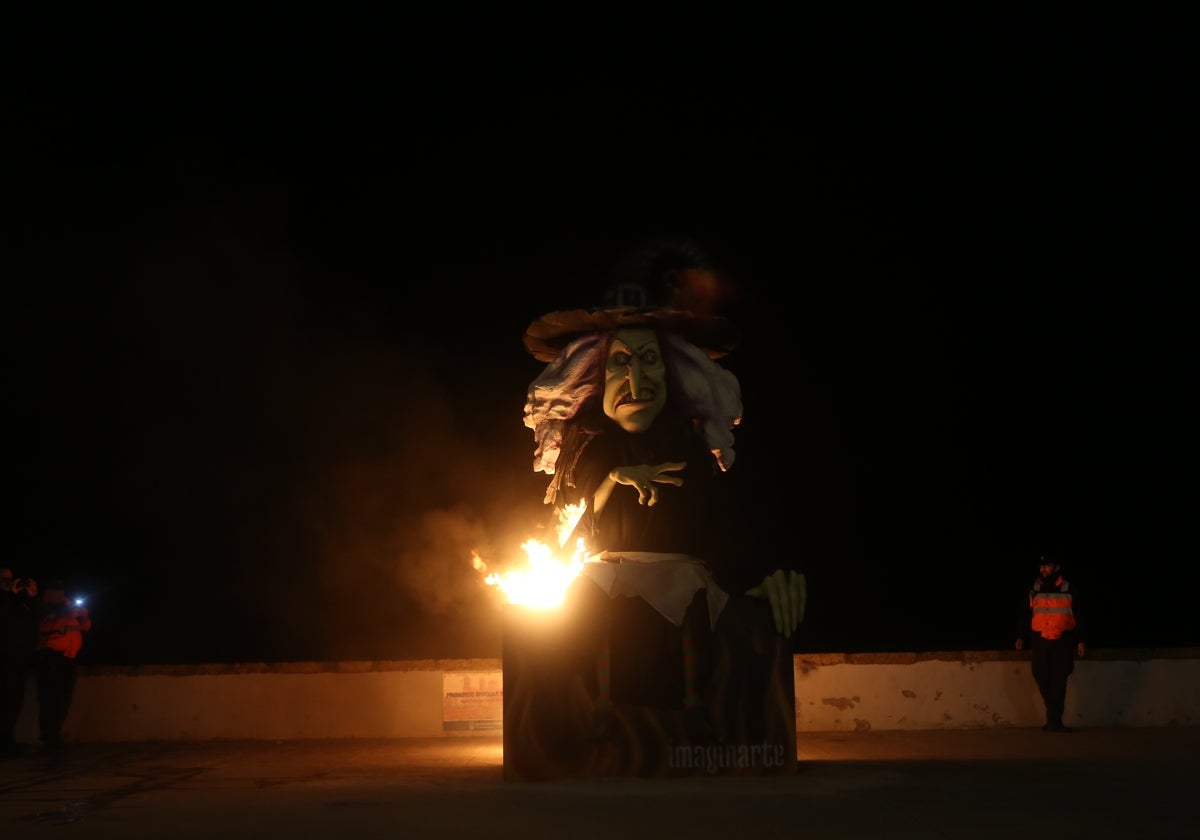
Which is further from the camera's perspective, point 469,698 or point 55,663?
point 469,698

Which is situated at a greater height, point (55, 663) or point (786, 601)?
point (786, 601)

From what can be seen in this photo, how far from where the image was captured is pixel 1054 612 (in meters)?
12.3

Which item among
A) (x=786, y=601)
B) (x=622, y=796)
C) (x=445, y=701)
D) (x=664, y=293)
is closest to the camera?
(x=622, y=796)

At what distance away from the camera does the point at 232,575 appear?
16.7 meters

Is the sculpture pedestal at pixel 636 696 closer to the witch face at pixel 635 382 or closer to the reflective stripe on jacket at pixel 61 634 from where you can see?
the witch face at pixel 635 382

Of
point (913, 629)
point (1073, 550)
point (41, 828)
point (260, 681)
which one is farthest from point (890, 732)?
point (41, 828)

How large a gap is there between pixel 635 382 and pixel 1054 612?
491cm

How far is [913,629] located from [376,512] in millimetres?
6784

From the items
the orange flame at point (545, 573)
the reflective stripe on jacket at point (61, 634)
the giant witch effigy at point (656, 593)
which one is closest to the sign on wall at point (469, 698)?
the orange flame at point (545, 573)

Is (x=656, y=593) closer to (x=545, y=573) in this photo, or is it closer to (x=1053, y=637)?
(x=545, y=573)

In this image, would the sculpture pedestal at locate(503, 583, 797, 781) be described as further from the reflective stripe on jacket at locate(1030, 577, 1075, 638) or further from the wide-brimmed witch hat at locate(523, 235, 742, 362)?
the reflective stripe on jacket at locate(1030, 577, 1075, 638)

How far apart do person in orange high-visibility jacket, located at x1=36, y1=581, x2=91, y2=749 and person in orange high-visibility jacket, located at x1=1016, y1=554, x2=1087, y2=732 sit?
30.1 feet

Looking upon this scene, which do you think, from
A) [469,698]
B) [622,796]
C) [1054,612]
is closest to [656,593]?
[622,796]

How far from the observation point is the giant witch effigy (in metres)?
9.16
